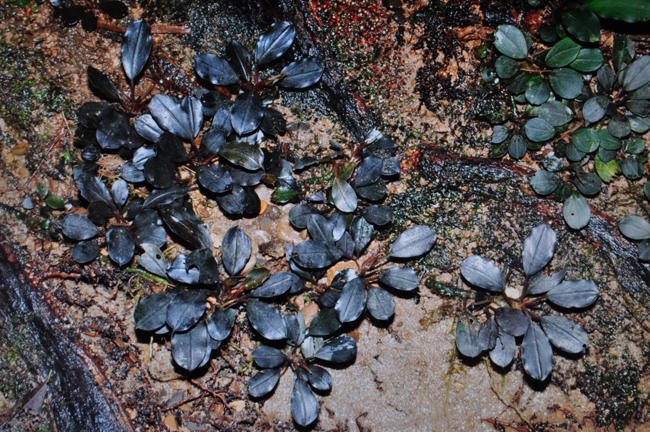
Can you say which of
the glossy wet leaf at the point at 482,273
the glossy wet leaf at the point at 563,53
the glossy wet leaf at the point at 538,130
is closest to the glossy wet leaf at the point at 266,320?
the glossy wet leaf at the point at 482,273

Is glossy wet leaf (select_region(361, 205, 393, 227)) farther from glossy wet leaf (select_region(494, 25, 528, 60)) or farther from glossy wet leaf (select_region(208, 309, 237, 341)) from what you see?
glossy wet leaf (select_region(494, 25, 528, 60))

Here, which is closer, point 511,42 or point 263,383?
point 263,383

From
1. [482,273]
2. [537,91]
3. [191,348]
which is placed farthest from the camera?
[537,91]

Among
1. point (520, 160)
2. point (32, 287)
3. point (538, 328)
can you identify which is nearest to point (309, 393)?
point (538, 328)

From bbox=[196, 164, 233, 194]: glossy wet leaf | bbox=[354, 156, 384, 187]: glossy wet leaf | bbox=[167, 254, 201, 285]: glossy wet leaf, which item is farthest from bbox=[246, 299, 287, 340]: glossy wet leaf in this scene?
bbox=[354, 156, 384, 187]: glossy wet leaf

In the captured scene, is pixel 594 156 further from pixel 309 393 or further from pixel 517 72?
pixel 309 393

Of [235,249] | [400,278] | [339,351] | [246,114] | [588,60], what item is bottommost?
[339,351]

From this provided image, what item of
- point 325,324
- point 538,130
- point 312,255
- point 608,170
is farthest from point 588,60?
point 325,324

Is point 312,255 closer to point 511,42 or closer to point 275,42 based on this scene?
point 275,42
